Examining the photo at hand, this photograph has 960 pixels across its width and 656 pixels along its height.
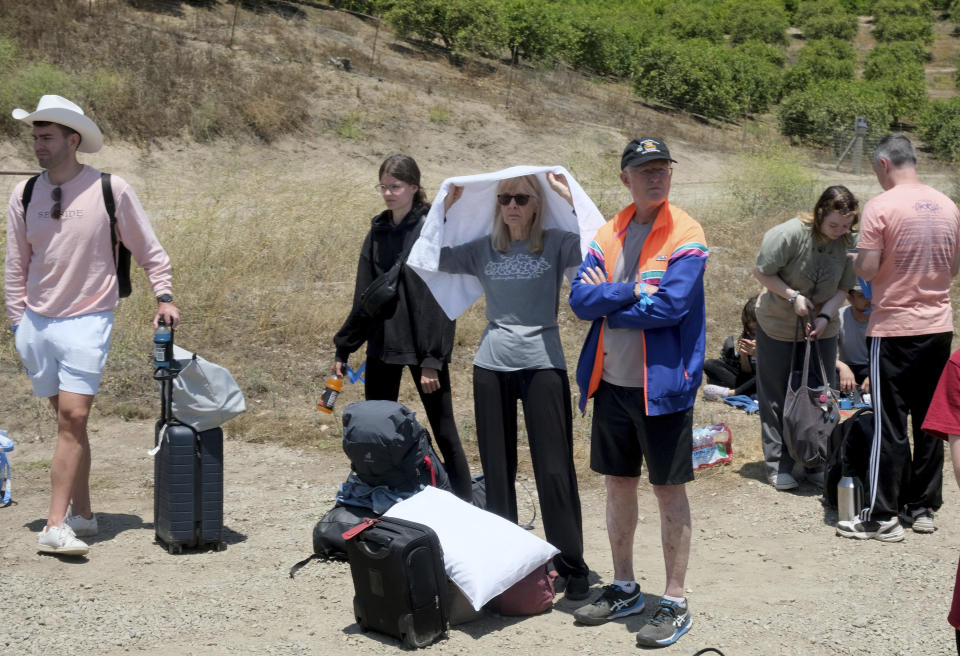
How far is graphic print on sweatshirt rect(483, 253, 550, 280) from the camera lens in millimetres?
4195

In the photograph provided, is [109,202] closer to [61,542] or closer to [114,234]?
[114,234]

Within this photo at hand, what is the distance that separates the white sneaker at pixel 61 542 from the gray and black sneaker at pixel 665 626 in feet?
8.57

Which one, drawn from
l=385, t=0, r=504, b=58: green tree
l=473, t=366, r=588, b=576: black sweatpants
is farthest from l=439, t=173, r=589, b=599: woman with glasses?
l=385, t=0, r=504, b=58: green tree

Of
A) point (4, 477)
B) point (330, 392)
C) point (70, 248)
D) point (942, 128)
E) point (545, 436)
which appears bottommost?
point (4, 477)

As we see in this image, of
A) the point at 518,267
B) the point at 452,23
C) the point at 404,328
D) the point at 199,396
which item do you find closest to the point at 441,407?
the point at 404,328

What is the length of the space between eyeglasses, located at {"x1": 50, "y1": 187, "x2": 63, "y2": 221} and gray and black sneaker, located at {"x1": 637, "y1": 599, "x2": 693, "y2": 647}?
3.17m

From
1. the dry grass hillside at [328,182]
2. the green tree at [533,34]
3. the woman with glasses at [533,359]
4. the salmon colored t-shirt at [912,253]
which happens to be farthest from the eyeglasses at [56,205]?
the green tree at [533,34]

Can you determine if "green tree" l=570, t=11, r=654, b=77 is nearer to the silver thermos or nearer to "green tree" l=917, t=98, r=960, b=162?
"green tree" l=917, t=98, r=960, b=162

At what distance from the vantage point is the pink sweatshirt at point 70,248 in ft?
15.3

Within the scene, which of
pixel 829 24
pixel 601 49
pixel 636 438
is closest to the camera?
pixel 636 438

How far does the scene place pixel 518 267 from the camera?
13.8ft

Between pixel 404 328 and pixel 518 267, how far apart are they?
862mm

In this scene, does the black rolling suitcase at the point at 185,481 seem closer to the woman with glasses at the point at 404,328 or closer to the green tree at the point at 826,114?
the woman with glasses at the point at 404,328

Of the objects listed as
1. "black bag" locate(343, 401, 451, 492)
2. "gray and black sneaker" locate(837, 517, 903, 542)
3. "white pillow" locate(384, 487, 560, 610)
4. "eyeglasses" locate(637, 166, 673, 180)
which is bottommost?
"gray and black sneaker" locate(837, 517, 903, 542)
